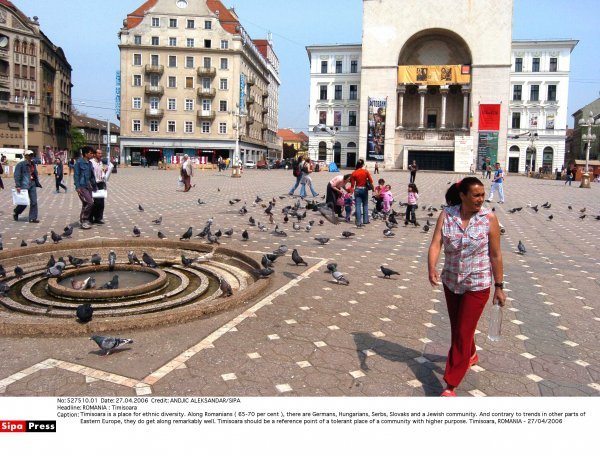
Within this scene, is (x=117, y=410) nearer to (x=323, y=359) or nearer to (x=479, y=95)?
(x=323, y=359)

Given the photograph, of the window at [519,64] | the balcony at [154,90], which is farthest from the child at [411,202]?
the window at [519,64]

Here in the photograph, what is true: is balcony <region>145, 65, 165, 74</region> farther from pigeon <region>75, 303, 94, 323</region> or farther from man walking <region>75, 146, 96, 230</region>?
pigeon <region>75, 303, 94, 323</region>

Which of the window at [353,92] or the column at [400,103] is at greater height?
the window at [353,92]

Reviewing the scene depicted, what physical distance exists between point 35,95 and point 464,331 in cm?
6781

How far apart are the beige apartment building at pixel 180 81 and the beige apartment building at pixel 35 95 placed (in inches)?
393

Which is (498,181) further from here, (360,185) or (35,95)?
(35,95)

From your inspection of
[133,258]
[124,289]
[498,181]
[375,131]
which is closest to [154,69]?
[375,131]

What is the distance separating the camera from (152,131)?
207 feet

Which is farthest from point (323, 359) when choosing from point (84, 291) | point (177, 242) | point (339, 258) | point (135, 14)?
point (135, 14)

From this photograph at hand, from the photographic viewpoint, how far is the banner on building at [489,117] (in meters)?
59.4

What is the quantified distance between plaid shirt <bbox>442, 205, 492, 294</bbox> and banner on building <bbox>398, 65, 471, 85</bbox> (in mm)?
61120

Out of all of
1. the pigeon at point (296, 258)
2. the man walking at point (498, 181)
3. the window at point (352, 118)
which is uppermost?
the window at point (352, 118)

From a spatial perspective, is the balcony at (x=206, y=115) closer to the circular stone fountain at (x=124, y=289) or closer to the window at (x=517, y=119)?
the window at (x=517, y=119)

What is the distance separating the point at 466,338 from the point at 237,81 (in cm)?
6320
